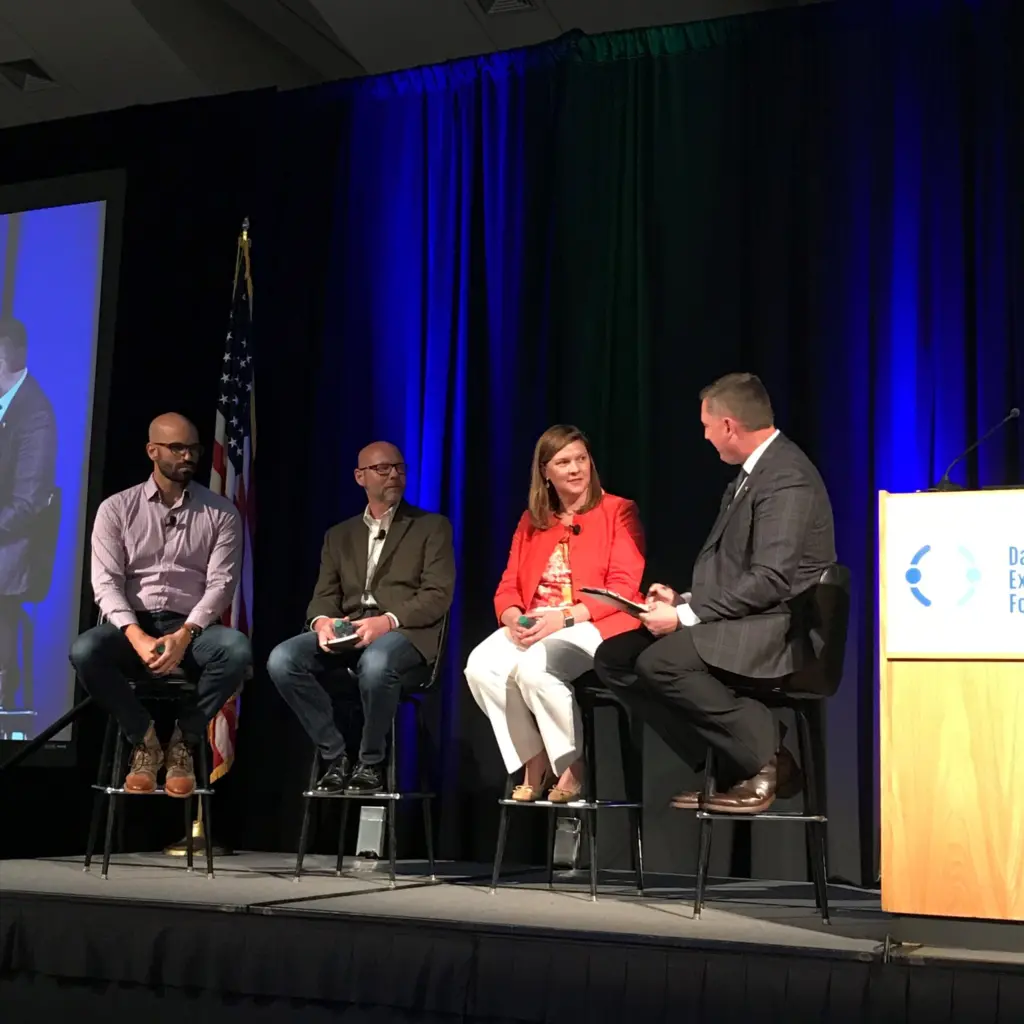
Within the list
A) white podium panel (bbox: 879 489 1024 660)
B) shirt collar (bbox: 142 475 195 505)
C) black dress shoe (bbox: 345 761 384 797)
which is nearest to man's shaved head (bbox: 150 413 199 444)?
shirt collar (bbox: 142 475 195 505)

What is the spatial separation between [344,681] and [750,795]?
58.0 inches

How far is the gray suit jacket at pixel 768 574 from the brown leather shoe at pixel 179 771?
62.5 inches

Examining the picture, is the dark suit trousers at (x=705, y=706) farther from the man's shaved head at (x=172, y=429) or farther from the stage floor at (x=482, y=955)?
the man's shaved head at (x=172, y=429)

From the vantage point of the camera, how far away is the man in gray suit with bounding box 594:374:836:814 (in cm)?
343

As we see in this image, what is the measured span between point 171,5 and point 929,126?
123 inches

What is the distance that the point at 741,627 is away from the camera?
3453 millimetres

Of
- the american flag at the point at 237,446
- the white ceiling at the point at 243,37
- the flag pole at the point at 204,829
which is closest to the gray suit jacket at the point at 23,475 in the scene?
the american flag at the point at 237,446

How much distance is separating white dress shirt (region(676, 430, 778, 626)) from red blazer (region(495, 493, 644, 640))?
373mm

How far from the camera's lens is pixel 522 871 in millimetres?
4652

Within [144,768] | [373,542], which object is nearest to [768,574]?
[373,542]

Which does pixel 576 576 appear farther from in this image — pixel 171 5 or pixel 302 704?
pixel 171 5

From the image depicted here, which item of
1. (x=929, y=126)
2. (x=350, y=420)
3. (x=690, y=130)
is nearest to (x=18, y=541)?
(x=350, y=420)

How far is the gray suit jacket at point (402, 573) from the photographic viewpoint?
4.30m

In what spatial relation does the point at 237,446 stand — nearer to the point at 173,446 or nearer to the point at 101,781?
the point at 173,446
